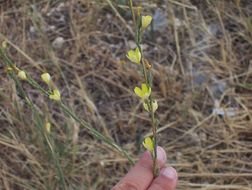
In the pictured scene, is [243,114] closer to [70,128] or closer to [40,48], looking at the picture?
[70,128]

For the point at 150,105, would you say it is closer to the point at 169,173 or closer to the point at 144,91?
the point at 144,91

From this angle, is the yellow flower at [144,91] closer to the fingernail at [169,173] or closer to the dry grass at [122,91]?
the fingernail at [169,173]

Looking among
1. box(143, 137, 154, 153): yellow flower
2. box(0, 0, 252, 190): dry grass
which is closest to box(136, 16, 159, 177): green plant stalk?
box(143, 137, 154, 153): yellow flower

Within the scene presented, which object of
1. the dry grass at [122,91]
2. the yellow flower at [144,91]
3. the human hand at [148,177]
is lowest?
the dry grass at [122,91]

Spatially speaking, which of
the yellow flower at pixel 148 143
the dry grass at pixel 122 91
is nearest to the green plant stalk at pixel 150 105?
the yellow flower at pixel 148 143

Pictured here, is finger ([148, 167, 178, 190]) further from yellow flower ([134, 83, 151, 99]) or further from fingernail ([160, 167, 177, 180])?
yellow flower ([134, 83, 151, 99])

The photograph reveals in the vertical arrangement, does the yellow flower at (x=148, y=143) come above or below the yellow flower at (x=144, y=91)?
below
